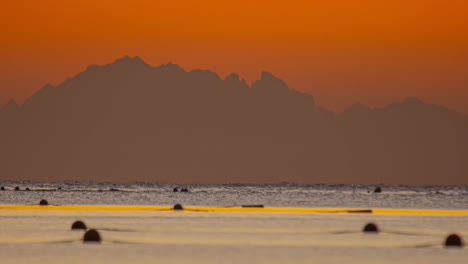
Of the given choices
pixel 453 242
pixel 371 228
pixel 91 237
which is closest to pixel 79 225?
pixel 91 237

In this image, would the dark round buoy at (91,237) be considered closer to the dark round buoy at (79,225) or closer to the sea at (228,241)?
the sea at (228,241)

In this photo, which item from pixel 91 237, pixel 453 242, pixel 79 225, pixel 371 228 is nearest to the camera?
pixel 453 242

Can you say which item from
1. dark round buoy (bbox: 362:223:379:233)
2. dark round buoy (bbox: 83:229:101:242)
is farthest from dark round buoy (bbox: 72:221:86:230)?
dark round buoy (bbox: 362:223:379:233)

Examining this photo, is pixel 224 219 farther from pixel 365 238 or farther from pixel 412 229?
pixel 365 238

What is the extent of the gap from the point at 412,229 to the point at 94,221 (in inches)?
741

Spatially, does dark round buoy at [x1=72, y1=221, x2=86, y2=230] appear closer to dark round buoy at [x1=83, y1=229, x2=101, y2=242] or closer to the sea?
the sea

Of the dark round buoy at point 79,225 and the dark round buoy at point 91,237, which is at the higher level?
the dark round buoy at point 79,225

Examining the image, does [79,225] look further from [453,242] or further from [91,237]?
[453,242]

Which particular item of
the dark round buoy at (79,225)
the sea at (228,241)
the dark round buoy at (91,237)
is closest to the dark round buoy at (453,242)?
the sea at (228,241)

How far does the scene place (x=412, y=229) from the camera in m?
60.2

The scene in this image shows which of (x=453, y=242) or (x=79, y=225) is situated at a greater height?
(x=79, y=225)

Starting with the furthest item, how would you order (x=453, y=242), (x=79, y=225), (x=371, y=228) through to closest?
(x=79, y=225) → (x=371, y=228) → (x=453, y=242)

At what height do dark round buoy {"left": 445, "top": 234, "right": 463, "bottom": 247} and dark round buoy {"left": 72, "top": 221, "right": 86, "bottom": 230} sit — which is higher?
dark round buoy {"left": 72, "top": 221, "right": 86, "bottom": 230}

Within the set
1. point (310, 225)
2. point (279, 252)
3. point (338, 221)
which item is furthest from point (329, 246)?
point (338, 221)
